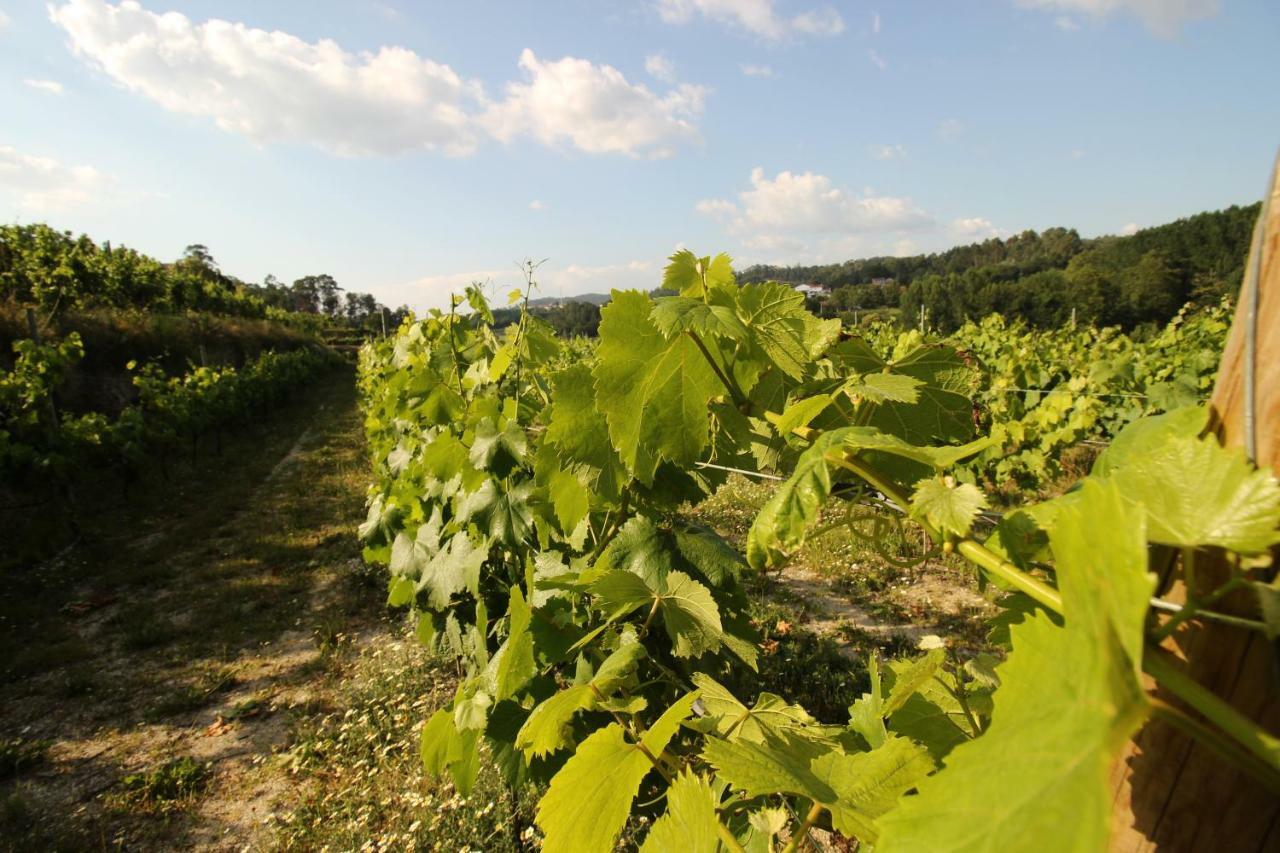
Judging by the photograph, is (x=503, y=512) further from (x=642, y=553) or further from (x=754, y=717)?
(x=754, y=717)

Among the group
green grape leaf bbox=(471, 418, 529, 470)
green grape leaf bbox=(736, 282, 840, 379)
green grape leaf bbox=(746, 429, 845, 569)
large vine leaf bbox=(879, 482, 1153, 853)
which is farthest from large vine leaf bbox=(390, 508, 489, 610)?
large vine leaf bbox=(879, 482, 1153, 853)

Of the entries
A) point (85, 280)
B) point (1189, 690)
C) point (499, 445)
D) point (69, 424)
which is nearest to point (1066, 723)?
point (1189, 690)

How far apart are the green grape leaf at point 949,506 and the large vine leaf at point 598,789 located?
0.60 meters

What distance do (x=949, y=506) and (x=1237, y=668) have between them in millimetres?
258

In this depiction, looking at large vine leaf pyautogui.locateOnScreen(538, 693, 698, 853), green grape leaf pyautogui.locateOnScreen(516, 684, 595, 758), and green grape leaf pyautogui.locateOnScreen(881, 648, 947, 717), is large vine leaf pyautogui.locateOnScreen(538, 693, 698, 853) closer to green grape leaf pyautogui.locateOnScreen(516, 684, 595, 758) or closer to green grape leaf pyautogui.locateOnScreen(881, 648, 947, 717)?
green grape leaf pyautogui.locateOnScreen(516, 684, 595, 758)

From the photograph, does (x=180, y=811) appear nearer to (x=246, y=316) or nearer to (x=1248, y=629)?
→ (x=1248, y=629)

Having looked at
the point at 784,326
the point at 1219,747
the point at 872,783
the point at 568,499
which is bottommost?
the point at 872,783

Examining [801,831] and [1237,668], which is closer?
[1237,668]

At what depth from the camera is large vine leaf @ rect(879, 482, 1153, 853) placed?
39cm

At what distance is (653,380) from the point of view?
1.18 meters

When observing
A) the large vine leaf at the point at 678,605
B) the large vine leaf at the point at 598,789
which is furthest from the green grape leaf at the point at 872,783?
the large vine leaf at the point at 678,605

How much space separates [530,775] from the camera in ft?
7.51

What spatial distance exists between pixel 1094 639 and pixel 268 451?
→ 16737mm

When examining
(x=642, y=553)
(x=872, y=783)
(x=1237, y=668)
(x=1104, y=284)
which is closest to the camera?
(x=1237, y=668)
